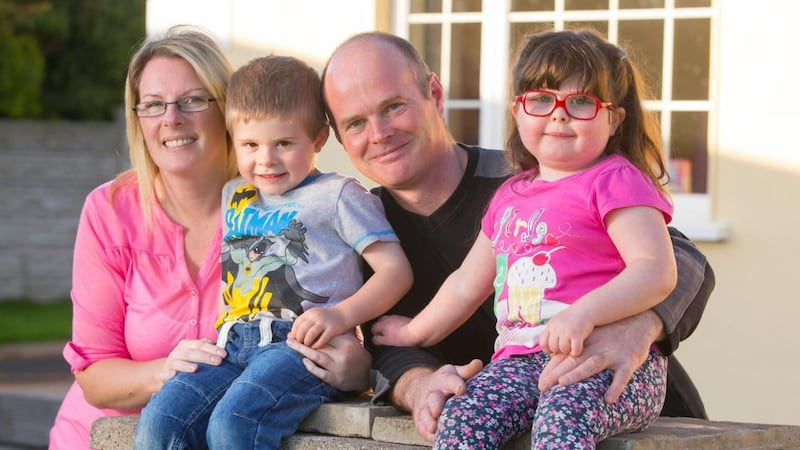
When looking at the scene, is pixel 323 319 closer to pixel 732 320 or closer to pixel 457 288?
pixel 457 288

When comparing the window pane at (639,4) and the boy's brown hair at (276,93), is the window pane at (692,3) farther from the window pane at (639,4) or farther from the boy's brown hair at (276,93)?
the boy's brown hair at (276,93)

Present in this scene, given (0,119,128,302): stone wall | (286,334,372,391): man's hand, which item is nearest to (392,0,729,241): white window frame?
(286,334,372,391): man's hand

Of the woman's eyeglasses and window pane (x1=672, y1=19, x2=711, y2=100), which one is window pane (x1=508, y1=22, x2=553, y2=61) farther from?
the woman's eyeglasses

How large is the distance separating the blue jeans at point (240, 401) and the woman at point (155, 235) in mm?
340

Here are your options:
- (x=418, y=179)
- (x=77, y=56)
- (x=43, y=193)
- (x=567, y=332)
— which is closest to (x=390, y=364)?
(x=418, y=179)

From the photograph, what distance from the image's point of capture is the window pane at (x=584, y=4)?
23.1 feet

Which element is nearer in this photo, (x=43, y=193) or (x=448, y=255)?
(x=448, y=255)

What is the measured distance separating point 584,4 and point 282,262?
4153mm

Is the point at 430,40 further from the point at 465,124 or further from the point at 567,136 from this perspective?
the point at 567,136

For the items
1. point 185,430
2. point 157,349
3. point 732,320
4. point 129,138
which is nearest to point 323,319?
point 185,430

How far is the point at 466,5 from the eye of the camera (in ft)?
24.0

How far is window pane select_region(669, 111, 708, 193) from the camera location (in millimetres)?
6867

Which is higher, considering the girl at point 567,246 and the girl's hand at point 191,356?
the girl at point 567,246

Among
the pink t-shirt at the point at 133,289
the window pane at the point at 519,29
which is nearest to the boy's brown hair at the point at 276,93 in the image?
the pink t-shirt at the point at 133,289
